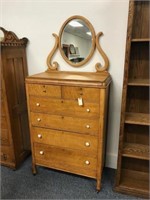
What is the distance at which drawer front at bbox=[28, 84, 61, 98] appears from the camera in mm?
1623

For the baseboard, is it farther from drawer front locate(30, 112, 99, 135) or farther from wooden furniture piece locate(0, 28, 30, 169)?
wooden furniture piece locate(0, 28, 30, 169)

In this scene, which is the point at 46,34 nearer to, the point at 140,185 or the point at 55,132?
the point at 55,132

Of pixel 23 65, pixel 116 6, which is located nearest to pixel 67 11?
pixel 116 6

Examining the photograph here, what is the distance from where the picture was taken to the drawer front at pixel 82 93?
1506 mm

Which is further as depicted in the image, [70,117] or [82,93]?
[70,117]

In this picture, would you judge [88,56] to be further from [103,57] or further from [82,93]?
[82,93]

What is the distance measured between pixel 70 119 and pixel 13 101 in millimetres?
753

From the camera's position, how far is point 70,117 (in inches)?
65.2

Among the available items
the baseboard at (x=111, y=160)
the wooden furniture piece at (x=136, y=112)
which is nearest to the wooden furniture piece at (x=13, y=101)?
the baseboard at (x=111, y=160)

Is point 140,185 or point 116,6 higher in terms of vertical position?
point 116,6

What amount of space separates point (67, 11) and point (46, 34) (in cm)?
34

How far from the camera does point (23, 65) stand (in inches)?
83.2

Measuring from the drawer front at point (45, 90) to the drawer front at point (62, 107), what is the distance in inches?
1.9

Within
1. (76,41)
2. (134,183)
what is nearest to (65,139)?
(134,183)
